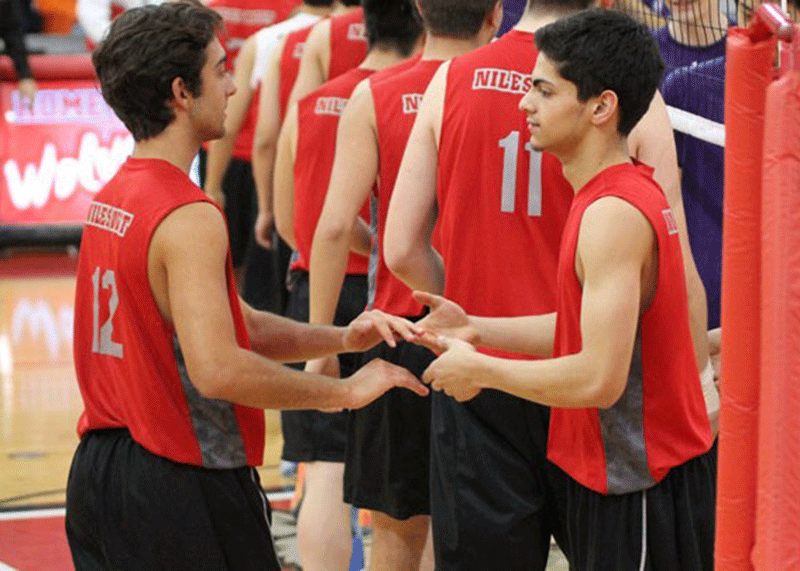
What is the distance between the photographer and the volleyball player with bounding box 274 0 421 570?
5.52m

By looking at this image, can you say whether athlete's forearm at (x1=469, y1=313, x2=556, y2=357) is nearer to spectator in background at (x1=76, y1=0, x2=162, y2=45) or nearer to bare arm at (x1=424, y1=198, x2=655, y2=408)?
bare arm at (x1=424, y1=198, x2=655, y2=408)

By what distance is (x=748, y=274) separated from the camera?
2.81 metres

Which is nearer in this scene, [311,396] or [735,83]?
[735,83]

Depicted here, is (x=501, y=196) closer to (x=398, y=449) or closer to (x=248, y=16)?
(x=398, y=449)

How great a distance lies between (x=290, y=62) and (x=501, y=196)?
386cm

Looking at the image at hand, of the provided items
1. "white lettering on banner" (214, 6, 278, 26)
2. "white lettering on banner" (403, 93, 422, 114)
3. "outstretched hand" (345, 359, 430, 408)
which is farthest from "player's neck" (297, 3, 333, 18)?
"outstretched hand" (345, 359, 430, 408)

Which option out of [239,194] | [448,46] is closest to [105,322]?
[448,46]

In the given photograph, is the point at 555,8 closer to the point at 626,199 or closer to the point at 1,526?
the point at 626,199

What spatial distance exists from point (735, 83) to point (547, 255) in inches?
55.7

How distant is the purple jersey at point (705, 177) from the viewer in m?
4.88

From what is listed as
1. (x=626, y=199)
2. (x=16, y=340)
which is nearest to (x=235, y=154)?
(x=16, y=340)

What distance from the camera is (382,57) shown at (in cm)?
564

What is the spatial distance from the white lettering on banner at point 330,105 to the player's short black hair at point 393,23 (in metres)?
0.31

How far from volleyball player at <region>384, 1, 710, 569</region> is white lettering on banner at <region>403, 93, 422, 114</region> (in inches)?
23.3
